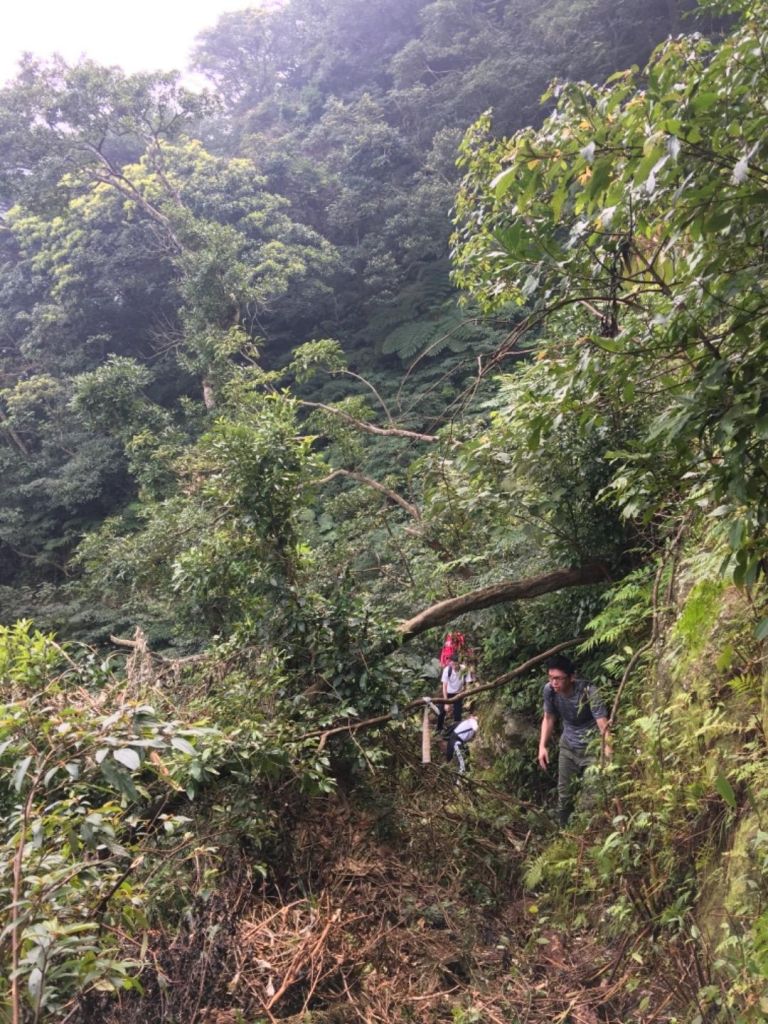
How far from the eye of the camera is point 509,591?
5527 millimetres

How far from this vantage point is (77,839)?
7.54ft

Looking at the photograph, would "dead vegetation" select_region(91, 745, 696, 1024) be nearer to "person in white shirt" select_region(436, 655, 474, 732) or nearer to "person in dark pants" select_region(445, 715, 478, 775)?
"person in dark pants" select_region(445, 715, 478, 775)

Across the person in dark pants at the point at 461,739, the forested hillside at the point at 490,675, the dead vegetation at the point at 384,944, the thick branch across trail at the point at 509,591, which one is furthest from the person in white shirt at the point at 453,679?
the dead vegetation at the point at 384,944

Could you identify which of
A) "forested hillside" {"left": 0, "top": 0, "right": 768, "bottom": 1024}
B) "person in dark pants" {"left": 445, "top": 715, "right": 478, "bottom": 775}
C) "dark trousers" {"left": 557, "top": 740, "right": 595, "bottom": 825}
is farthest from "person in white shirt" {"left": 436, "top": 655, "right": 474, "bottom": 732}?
"dark trousers" {"left": 557, "top": 740, "right": 595, "bottom": 825}

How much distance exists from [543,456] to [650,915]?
293 cm

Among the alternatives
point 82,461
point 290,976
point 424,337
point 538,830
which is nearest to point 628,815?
point 538,830

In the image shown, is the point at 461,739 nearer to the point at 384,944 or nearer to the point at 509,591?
the point at 509,591

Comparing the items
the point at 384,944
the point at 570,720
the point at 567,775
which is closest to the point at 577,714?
the point at 570,720

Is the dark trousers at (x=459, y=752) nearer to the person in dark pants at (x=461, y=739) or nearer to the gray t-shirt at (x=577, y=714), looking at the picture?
the person in dark pants at (x=461, y=739)

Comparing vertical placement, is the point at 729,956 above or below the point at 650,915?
above

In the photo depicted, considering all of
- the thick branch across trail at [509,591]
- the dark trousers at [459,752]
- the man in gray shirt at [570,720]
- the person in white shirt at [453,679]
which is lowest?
the dark trousers at [459,752]

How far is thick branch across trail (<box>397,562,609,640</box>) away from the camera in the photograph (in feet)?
18.0

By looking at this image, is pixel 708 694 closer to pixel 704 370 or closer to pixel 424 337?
pixel 704 370

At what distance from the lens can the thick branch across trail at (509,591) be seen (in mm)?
5488
